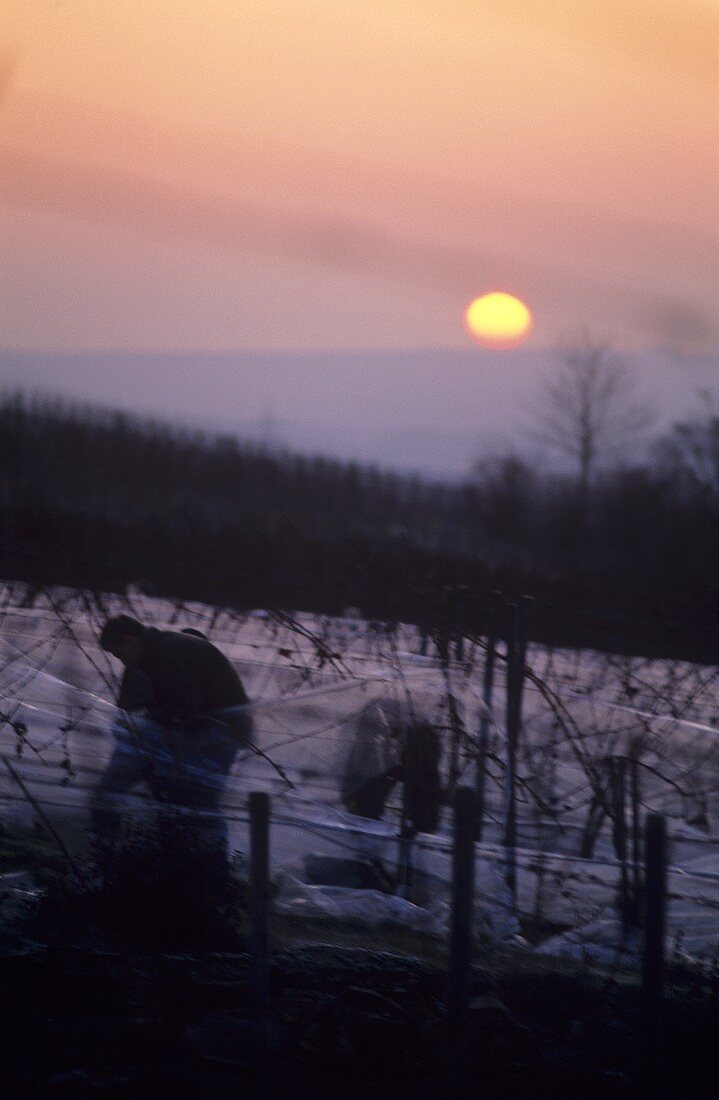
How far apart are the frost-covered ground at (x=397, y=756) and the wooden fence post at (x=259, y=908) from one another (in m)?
0.35

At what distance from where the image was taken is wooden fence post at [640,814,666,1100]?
2.85 meters

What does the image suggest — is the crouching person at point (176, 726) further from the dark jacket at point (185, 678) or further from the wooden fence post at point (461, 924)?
the wooden fence post at point (461, 924)

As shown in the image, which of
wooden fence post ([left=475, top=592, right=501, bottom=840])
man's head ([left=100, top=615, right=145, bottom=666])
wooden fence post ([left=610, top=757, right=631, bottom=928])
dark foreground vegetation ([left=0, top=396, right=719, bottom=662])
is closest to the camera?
wooden fence post ([left=610, top=757, right=631, bottom=928])

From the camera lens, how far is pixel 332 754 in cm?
470

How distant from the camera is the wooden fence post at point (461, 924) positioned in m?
2.82

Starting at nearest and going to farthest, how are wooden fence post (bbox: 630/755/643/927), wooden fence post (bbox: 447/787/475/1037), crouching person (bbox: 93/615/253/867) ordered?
wooden fence post (bbox: 447/787/475/1037), wooden fence post (bbox: 630/755/643/927), crouching person (bbox: 93/615/253/867)

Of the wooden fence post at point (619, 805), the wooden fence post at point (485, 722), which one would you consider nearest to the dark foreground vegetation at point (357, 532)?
the wooden fence post at point (485, 722)

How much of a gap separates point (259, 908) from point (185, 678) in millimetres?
1803

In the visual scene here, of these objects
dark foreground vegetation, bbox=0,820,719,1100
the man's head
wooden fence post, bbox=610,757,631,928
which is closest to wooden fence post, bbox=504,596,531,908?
wooden fence post, bbox=610,757,631,928

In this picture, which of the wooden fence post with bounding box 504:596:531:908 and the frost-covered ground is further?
the wooden fence post with bounding box 504:596:531:908

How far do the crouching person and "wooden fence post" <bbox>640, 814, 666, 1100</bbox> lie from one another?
1.55 meters

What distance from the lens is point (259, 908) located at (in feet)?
9.63

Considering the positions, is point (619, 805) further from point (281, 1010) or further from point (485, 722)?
point (281, 1010)

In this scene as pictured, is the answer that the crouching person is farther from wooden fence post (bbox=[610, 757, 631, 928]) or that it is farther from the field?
wooden fence post (bbox=[610, 757, 631, 928])
